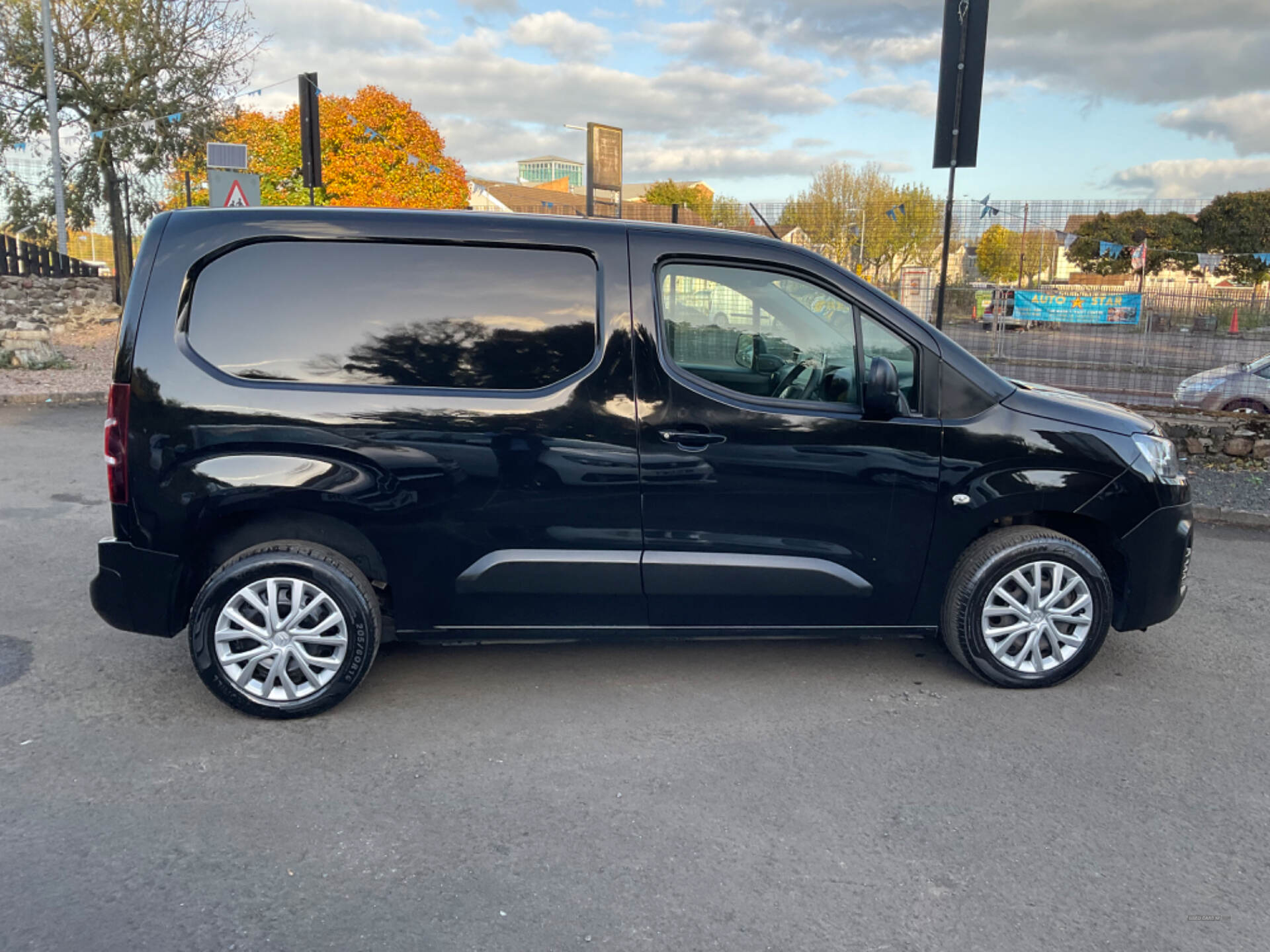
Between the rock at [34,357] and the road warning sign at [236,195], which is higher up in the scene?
the road warning sign at [236,195]

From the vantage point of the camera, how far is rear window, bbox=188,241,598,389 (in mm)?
3826

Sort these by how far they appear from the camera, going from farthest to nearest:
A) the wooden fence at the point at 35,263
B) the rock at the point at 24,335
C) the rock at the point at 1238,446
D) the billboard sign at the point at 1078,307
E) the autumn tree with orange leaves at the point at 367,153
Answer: the autumn tree with orange leaves at the point at 367,153 < the wooden fence at the point at 35,263 < the rock at the point at 24,335 < the billboard sign at the point at 1078,307 < the rock at the point at 1238,446

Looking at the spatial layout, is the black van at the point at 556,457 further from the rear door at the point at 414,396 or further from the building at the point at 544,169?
the building at the point at 544,169

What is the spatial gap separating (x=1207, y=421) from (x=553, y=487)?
8.17 meters

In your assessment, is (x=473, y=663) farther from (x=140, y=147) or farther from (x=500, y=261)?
(x=140, y=147)

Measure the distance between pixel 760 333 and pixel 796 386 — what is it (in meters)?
→ 0.29

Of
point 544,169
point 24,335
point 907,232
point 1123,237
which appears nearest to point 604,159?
point 24,335

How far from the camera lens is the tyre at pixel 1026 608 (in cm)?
419

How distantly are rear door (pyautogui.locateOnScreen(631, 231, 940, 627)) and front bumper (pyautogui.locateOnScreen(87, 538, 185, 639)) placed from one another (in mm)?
1903

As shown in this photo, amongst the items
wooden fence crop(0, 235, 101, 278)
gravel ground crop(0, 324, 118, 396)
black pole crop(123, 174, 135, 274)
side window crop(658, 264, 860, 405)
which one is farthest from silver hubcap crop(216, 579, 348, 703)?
black pole crop(123, 174, 135, 274)

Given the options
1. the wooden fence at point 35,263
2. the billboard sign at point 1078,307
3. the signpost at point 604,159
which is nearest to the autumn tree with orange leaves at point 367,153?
the wooden fence at point 35,263

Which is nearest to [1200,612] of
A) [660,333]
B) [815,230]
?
[660,333]

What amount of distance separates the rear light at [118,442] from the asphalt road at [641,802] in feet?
3.04

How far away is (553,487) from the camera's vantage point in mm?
3945
